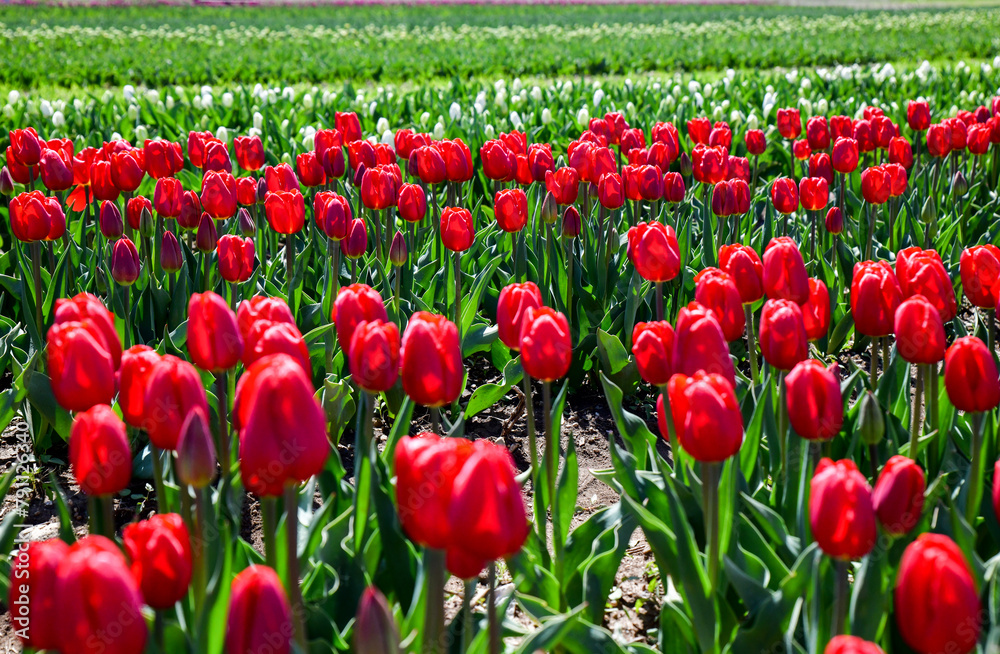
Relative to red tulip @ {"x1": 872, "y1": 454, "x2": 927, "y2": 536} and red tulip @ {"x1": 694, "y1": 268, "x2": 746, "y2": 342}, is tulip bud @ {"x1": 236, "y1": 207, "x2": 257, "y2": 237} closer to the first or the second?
red tulip @ {"x1": 694, "y1": 268, "x2": 746, "y2": 342}

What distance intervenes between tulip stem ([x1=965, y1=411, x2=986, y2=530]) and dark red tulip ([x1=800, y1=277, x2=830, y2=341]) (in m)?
0.45

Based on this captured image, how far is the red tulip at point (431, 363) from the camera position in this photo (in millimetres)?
1575

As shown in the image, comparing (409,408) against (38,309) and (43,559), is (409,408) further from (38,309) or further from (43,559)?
(38,309)

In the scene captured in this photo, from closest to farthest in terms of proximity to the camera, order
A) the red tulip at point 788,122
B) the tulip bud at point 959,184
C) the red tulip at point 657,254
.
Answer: the red tulip at point 657,254
the tulip bud at point 959,184
the red tulip at point 788,122

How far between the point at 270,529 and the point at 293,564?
0.48 ft

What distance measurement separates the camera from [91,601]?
103 cm

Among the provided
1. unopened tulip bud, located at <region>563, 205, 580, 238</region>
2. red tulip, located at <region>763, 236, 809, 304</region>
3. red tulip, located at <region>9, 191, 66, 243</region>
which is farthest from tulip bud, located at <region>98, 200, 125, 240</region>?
red tulip, located at <region>763, 236, 809, 304</region>

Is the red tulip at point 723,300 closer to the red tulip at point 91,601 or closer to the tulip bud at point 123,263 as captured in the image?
the red tulip at point 91,601

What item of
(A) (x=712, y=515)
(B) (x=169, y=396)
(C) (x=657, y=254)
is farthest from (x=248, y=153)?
(A) (x=712, y=515)

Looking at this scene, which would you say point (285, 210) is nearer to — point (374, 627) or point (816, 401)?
point (816, 401)

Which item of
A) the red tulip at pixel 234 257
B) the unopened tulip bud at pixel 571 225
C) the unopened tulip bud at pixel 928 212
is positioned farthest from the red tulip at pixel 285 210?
the unopened tulip bud at pixel 928 212

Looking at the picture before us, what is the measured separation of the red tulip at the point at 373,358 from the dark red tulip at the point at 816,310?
1.04 m

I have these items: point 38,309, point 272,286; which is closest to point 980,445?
point 272,286

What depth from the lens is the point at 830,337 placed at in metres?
3.57
